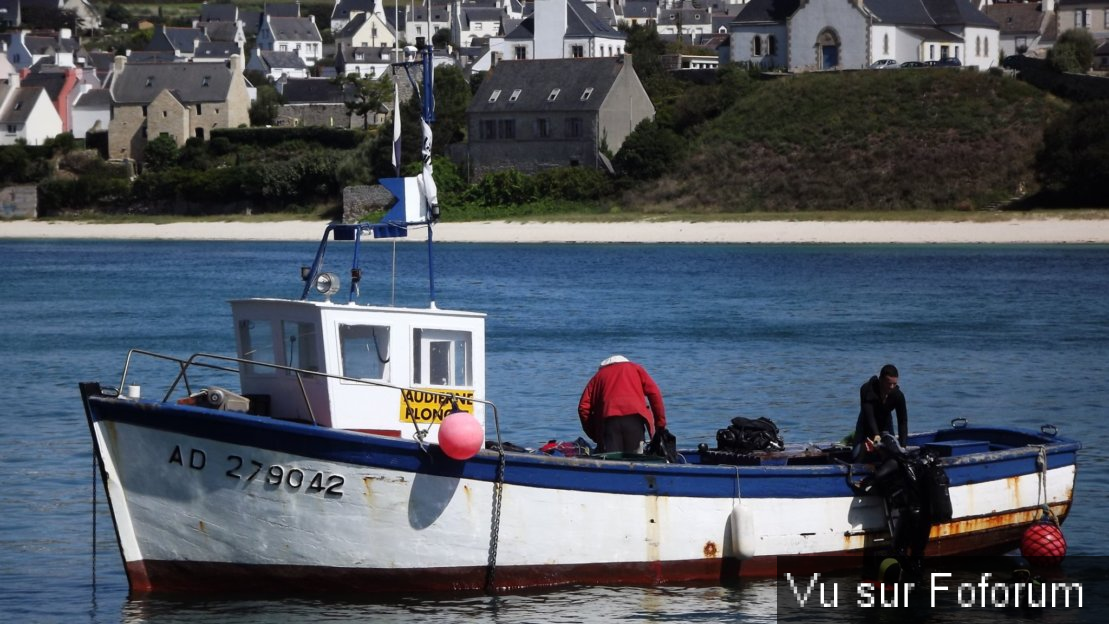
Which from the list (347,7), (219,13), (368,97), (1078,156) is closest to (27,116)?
(368,97)

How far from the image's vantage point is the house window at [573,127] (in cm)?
8525

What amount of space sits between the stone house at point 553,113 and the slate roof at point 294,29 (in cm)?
7585

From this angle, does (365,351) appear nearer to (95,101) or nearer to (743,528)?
(743,528)

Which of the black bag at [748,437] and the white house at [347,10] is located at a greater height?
the white house at [347,10]

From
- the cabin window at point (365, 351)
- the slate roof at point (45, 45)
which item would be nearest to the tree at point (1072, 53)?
the cabin window at point (365, 351)

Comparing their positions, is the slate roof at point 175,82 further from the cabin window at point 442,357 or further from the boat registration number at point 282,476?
the boat registration number at point 282,476

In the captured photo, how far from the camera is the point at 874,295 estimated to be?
49719 millimetres

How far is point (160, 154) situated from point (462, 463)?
85833mm

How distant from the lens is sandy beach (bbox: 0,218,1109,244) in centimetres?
6775

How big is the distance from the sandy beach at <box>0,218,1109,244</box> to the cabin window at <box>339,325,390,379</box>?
57.4m

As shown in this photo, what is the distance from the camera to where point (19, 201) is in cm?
9181

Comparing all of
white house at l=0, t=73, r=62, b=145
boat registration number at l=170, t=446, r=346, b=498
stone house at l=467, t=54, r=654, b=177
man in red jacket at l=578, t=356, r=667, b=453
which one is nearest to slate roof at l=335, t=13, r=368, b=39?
white house at l=0, t=73, r=62, b=145

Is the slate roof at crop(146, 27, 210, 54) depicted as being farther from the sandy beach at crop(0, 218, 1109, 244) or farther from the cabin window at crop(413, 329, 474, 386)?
the cabin window at crop(413, 329, 474, 386)

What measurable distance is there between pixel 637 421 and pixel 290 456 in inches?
133
